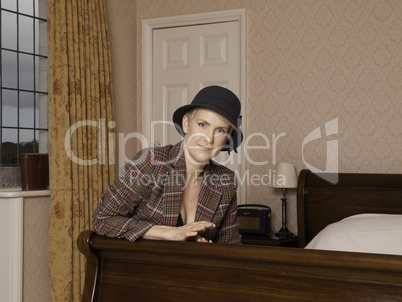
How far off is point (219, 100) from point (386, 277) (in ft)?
2.92

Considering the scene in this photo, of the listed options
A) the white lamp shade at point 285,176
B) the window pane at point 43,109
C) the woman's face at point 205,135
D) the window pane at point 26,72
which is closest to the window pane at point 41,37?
the window pane at point 26,72

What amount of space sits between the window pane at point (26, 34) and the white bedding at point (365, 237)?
2508 millimetres

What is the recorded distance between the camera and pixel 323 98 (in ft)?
13.4

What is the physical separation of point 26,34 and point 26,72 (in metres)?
0.29

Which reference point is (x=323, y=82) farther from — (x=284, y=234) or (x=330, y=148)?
(x=284, y=234)

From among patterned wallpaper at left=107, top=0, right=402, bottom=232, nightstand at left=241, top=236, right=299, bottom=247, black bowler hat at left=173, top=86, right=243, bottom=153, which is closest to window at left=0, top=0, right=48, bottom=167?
patterned wallpaper at left=107, top=0, right=402, bottom=232

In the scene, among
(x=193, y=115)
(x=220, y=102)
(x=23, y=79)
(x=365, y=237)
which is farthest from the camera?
(x=23, y=79)

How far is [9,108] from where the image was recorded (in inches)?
145

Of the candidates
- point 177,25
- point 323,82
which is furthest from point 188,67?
point 323,82

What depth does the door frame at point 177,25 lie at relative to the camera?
14.3 feet

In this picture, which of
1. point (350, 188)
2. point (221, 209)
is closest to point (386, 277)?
point (221, 209)

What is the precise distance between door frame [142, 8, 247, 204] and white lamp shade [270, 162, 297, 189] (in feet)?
1.47

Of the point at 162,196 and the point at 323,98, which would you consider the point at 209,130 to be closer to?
the point at 162,196

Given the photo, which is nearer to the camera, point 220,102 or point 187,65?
point 220,102
